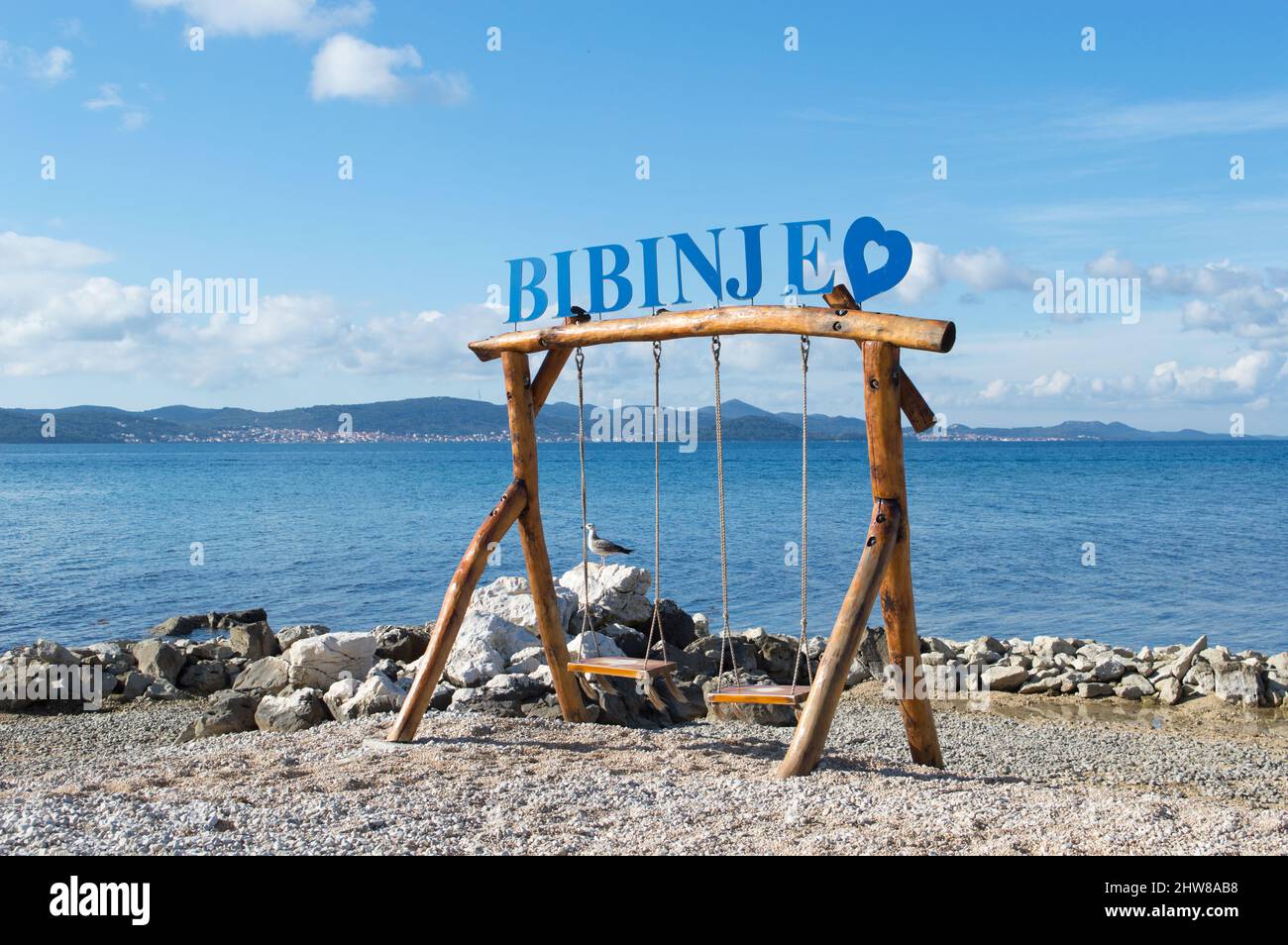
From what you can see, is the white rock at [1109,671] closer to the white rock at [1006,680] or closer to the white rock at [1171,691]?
the white rock at [1171,691]

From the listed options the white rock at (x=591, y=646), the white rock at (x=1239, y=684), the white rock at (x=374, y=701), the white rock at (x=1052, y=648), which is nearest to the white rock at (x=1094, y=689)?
the white rock at (x=1239, y=684)

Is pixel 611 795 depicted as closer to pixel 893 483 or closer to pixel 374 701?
pixel 893 483

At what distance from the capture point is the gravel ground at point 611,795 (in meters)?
5.24

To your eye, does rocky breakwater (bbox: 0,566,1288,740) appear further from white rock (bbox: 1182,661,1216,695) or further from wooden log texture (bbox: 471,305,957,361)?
wooden log texture (bbox: 471,305,957,361)

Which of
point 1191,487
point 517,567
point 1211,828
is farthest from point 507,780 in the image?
point 1191,487

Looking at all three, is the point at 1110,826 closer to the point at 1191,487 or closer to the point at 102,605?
the point at 102,605

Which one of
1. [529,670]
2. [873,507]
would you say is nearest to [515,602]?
[529,670]

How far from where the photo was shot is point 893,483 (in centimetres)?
691

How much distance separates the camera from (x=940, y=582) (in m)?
22.2

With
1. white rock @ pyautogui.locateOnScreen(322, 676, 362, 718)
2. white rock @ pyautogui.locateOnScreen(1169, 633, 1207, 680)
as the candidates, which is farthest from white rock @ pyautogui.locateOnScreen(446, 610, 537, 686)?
white rock @ pyautogui.locateOnScreen(1169, 633, 1207, 680)

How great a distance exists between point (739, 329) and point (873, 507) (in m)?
1.65

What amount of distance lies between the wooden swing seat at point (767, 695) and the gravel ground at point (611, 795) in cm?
48
